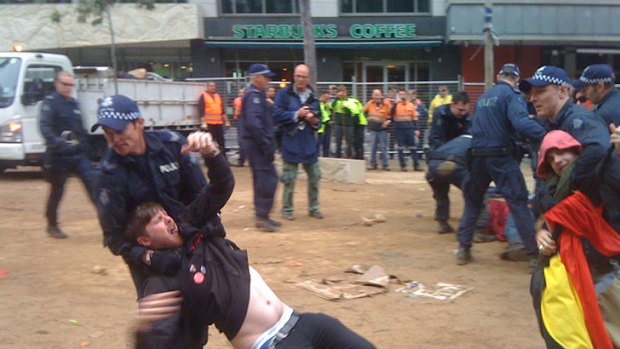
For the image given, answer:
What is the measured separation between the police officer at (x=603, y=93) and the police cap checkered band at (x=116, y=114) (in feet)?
13.3

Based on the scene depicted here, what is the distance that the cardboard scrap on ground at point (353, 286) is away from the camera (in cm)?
564

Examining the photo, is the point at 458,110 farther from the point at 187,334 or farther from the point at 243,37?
the point at 243,37

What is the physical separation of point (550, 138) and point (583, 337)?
3.30 feet

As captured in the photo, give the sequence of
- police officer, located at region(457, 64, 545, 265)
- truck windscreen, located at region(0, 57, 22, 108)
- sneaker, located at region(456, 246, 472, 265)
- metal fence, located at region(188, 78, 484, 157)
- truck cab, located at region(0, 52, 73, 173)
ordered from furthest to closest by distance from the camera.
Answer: metal fence, located at region(188, 78, 484, 157)
truck windscreen, located at region(0, 57, 22, 108)
truck cab, located at region(0, 52, 73, 173)
sneaker, located at region(456, 246, 472, 265)
police officer, located at region(457, 64, 545, 265)

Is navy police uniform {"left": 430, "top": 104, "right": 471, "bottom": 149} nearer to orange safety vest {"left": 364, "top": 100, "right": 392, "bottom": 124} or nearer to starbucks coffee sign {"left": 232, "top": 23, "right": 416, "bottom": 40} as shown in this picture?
orange safety vest {"left": 364, "top": 100, "right": 392, "bottom": 124}

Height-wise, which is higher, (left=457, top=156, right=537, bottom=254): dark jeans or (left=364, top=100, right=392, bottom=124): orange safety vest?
(left=364, top=100, right=392, bottom=124): orange safety vest

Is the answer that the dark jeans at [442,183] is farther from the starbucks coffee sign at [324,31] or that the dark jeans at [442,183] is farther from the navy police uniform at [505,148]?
the starbucks coffee sign at [324,31]

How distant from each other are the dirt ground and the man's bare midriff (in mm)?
1702

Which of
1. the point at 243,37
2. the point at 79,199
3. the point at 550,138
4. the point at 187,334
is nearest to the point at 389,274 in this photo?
the point at 550,138

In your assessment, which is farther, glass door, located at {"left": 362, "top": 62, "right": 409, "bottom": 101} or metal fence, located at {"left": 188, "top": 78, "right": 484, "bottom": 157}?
glass door, located at {"left": 362, "top": 62, "right": 409, "bottom": 101}

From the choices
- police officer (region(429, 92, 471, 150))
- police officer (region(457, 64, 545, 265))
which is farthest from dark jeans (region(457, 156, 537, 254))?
police officer (region(429, 92, 471, 150))

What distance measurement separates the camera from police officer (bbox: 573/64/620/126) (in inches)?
218

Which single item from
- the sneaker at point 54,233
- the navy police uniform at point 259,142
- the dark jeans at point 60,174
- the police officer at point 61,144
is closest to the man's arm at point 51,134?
the police officer at point 61,144

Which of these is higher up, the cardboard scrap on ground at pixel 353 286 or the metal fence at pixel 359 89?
the metal fence at pixel 359 89
